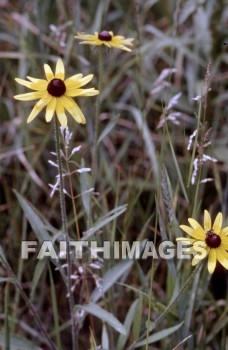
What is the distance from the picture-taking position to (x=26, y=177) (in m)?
1.62

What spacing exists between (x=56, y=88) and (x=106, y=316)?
42 centimetres

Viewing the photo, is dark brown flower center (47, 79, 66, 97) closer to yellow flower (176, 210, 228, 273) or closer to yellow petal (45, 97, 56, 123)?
yellow petal (45, 97, 56, 123)

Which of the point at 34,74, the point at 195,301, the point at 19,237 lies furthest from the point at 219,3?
the point at 195,301

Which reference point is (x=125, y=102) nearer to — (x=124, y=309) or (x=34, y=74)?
(x=34, y=74)

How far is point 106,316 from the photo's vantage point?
0.99 m

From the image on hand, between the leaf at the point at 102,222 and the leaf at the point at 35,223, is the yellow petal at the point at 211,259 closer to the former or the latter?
the leaf at the point at 102,222

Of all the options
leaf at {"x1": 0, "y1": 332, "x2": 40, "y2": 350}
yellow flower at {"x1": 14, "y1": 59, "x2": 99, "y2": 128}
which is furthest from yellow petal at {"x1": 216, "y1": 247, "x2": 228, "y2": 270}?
leaf at {"x1": 0, "y1": 332, "x2": 40, "y2": 350}

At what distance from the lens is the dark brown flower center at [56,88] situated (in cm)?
90

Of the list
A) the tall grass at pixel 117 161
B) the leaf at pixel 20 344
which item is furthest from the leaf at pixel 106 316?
the leaf at pixel 20 344

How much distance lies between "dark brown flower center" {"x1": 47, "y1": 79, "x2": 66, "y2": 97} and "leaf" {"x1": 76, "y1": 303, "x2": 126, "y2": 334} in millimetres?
402

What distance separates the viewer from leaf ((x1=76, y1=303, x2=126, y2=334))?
0.95 m

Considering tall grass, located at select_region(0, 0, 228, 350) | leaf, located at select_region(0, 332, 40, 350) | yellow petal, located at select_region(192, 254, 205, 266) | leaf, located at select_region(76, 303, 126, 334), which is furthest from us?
tall grass, located at select_region(0, 0, 228, 350)

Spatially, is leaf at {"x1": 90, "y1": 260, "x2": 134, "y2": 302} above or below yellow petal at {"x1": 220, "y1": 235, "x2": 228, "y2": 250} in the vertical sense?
below

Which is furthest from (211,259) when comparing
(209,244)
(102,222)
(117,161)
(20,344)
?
(117,161)
